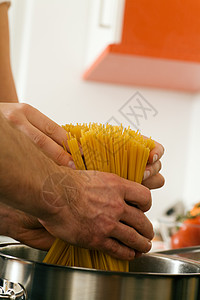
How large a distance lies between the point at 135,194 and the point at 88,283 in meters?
0.15

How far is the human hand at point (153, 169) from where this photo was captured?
62cm

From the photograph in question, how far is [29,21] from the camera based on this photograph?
2.16 metres

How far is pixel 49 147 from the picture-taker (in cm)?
63

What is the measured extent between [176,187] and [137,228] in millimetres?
1535

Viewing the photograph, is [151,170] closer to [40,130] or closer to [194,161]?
[40,130]

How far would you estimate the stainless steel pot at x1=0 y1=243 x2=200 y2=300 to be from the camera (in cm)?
45

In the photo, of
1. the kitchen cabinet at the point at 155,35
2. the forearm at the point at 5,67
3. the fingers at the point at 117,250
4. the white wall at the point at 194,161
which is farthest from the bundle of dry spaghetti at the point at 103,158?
the white wall at the point at 194,161

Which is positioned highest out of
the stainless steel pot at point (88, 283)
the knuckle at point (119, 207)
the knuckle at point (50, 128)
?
the knuckle at point (50, 128)

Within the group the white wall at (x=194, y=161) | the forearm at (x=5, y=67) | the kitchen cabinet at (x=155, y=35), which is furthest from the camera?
the white wall at (x=194, y=161)

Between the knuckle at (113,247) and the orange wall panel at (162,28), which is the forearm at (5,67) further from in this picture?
the knuckle at (113,247)

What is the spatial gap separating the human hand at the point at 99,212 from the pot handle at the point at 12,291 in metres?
0.07

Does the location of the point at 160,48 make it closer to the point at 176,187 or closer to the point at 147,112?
the point at 176,187

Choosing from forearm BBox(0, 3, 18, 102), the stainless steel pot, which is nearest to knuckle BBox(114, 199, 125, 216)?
the stainless steel pot

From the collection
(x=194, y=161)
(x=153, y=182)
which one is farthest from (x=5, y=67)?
(x=194, y=161)
